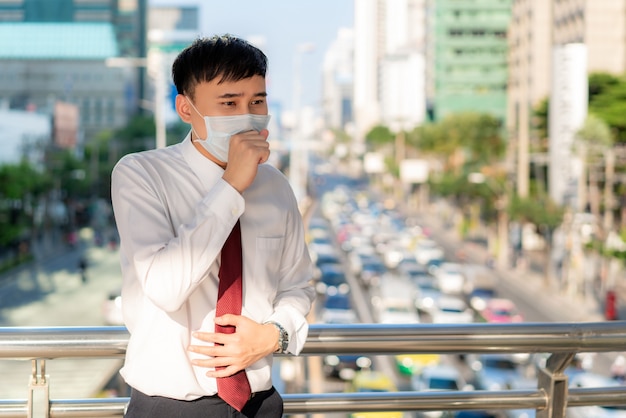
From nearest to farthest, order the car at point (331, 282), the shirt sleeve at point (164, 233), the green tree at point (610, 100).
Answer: the shirt sleeve at point (164, 233)
the car at point (331, 282)
the green tree at point (610, 100)

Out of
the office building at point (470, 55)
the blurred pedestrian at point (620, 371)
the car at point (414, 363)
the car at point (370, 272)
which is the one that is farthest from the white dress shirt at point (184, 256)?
the office building at point (470, 55)

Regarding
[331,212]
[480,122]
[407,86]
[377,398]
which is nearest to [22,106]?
[331,212]

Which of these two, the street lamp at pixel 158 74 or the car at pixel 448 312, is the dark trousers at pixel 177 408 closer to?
the street lamp at pixel 158 74

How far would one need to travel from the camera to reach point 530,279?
37062 mm

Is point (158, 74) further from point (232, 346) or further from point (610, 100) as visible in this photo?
point (610, 100)

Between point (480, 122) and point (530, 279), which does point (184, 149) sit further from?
point (480, 122)

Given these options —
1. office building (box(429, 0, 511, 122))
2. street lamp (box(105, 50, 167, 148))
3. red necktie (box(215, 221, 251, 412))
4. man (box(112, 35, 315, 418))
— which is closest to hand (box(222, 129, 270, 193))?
man (box(112, 35, 315, 418))

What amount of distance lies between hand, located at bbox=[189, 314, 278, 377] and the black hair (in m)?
0.51

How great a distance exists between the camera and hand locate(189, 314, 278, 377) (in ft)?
5.85

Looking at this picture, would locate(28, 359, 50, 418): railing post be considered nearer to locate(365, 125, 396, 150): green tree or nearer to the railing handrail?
the railing handrail

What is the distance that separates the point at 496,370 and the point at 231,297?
17075mm

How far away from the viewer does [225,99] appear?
6.04ft

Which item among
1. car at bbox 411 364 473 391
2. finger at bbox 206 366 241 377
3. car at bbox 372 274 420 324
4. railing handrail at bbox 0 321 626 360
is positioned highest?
finger at bbox 206 366 241 377

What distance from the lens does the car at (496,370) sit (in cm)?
1714
